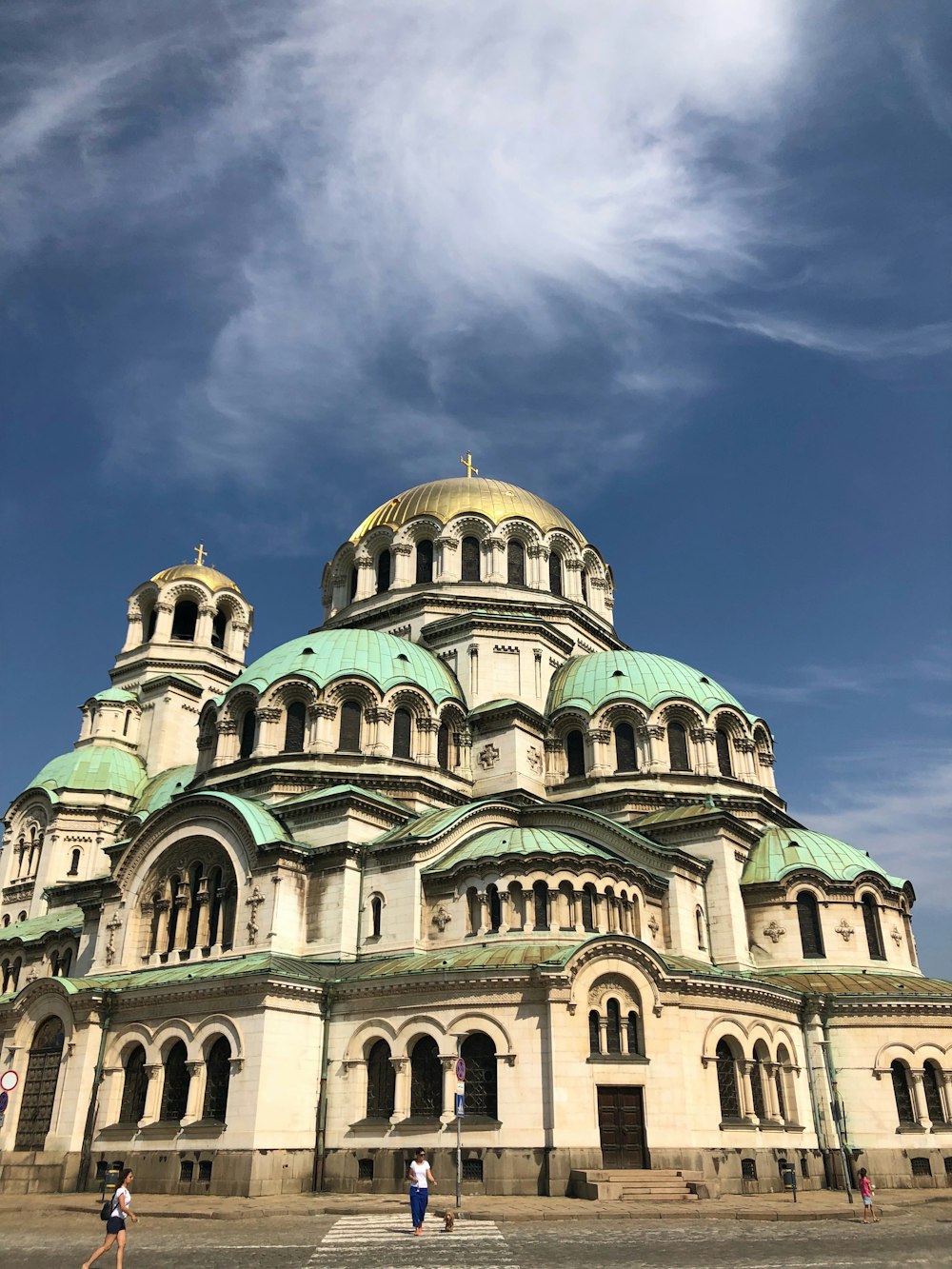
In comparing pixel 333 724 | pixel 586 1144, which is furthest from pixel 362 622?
pixel 586 1144

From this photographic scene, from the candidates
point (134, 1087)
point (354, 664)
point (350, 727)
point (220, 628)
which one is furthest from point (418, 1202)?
point (220, 628)

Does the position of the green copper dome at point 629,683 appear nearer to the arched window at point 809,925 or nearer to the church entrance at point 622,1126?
the arched window at point 809,925

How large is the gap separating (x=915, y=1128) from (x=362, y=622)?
28.0 m

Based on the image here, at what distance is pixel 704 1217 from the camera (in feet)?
69.9

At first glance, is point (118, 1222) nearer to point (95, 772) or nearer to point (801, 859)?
point (801, 859)

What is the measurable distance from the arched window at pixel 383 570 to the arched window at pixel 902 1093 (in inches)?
1075

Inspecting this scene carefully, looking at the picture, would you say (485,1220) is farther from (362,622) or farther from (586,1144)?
(362,622)

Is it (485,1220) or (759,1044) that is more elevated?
(759,1044)

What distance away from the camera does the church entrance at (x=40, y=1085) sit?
30.7 metres

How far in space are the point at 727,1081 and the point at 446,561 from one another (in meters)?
24.1

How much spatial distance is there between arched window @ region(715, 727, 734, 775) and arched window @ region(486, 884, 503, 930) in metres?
12.9

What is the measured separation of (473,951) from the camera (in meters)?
28.6

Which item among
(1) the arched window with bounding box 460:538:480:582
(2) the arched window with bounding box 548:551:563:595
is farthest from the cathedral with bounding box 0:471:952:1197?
(2) the arched window with bounding box 548:551:563:595

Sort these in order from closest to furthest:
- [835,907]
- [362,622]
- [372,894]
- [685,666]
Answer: [372,894], [835,907], [685,666], [362,622]
